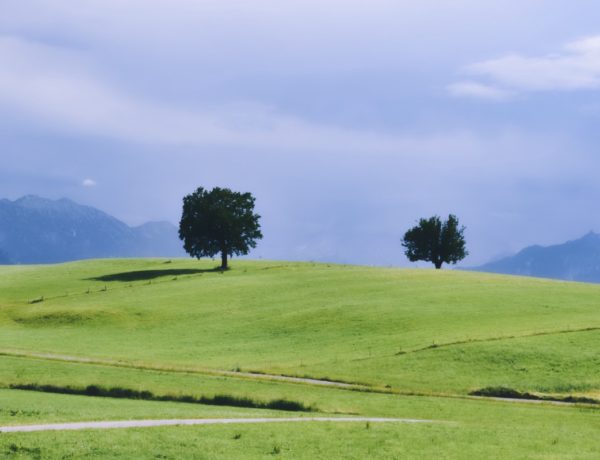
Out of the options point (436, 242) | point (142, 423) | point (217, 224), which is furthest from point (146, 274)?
point (142, 423)

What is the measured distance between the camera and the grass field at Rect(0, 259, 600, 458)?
25.8 meters

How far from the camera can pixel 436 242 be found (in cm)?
15300

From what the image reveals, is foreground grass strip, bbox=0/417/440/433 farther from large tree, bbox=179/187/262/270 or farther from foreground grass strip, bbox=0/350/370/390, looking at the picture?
large tree, bbox=179/187/262/270

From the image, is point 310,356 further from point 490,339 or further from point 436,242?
point 436,242

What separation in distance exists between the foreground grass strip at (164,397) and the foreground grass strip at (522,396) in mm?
14699

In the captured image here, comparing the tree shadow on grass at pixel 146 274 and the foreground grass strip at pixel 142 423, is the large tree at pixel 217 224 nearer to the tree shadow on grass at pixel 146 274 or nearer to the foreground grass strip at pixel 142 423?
the tree shadow on grass at pixel 146 274

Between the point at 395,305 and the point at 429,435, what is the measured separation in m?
51.6

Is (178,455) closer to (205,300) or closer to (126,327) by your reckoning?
(126,327)

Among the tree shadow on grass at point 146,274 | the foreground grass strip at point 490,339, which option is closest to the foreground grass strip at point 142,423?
the foreground grass strip at point 490,339

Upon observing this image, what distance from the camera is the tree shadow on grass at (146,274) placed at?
115 meters

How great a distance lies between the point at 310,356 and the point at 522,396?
760 inches

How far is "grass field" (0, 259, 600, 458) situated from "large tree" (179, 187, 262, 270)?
731cm

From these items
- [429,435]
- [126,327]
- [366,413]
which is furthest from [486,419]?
[126,327]

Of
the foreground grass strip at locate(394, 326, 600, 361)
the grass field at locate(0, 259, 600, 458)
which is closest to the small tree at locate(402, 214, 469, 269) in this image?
the grass field at locate(0, 259, 600, 458)
